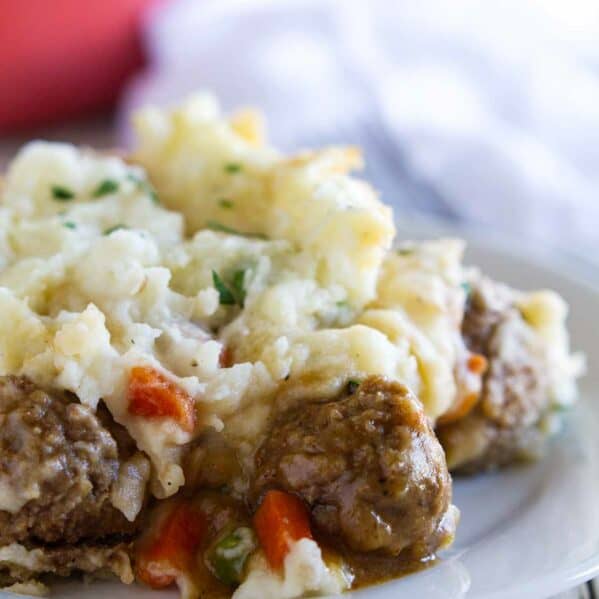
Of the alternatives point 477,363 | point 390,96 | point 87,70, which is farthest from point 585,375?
point 87,70

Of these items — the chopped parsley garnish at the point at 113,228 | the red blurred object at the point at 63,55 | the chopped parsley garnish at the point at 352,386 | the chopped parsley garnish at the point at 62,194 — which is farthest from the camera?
the red blurred object at the point at 63,55

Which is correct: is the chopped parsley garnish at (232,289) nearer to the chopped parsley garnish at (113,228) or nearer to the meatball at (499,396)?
the chopped parsley garnish at (113,228)

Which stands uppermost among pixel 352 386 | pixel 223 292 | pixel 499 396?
pixel 223 292

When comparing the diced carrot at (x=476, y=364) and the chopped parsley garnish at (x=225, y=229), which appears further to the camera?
the chopped parsley garnish at (x=225, y=229)

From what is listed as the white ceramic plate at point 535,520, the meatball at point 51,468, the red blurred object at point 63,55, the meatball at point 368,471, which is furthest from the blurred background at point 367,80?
the meatball at point 51,468

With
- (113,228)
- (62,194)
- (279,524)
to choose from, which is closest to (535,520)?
(279,524)

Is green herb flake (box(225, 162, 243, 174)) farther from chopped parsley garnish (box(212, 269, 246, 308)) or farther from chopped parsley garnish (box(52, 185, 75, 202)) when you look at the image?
chopped parsley garnish (box(212, 269, 246, 308))

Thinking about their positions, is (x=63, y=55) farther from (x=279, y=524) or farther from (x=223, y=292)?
(x=279, y=524)

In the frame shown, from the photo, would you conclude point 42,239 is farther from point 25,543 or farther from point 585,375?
point 585,375
